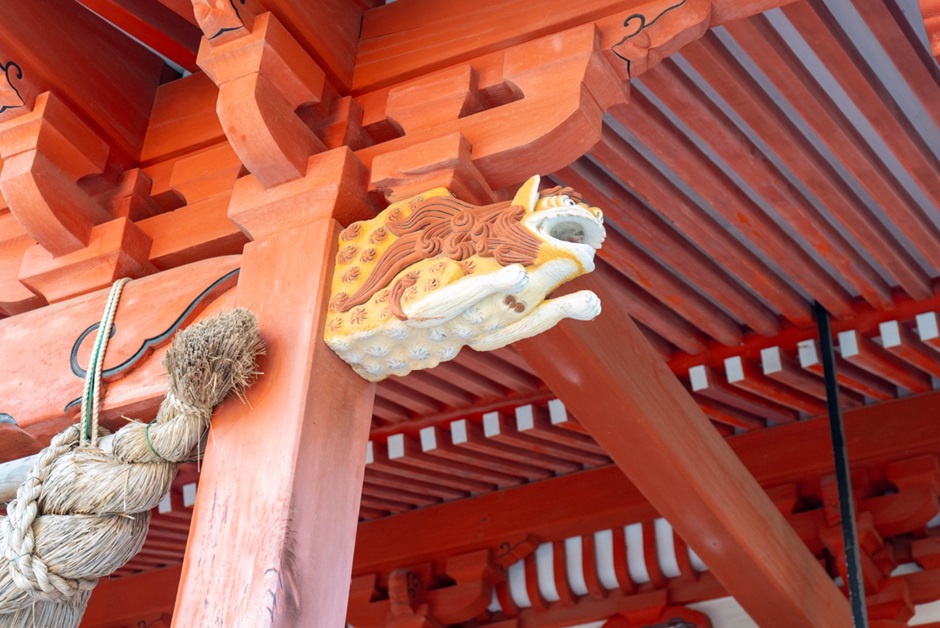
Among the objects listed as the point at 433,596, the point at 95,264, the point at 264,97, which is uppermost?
the point at 264,97

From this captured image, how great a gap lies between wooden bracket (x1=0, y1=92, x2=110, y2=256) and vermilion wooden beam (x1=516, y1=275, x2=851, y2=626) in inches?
39.7

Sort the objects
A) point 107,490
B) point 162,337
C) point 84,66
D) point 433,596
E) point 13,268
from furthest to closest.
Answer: point 433,596
point 13,268
point 84,66
point 162,337
point 107,490

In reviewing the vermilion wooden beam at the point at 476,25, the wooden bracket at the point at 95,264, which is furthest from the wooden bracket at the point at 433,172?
the wooden bracket at the point at 95,264

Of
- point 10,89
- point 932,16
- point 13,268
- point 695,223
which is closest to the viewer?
point 932,16

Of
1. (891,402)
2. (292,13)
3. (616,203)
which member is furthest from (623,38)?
(891,402)

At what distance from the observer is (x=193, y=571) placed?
1.82 m

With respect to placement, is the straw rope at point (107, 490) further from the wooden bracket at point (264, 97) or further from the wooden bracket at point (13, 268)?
the wooden bracket at point (13, 268)

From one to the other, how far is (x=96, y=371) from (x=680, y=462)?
1338 millimetres

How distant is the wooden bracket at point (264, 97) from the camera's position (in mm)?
2102

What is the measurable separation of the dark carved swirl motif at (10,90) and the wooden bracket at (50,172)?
35mm

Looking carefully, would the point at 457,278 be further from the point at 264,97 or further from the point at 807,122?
the point at 807,122

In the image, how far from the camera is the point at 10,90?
2373mm

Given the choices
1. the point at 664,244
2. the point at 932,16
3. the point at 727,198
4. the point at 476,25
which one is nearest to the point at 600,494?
the point at 664,244

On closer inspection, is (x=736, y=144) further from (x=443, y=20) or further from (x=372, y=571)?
(x=372, y=571)
